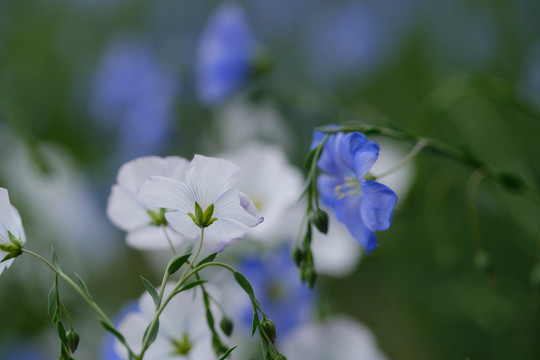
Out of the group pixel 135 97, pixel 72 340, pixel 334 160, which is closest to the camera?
pixel 72 340

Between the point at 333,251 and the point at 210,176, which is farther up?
the point at 210,176

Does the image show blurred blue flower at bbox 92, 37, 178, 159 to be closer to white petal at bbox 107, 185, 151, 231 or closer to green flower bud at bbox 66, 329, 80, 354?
white petal at bbox 107, 185, 151, 231

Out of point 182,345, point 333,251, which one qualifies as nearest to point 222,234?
point 182,345

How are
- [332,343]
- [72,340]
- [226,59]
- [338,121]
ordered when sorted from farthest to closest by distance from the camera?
[226,59] → [338,121] → [332,343] → [72,340]

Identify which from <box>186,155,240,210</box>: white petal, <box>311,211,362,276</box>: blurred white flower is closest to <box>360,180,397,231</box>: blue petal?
<box>186,155,240,210</box>: white petal

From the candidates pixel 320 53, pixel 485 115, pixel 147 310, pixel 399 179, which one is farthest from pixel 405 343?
pixel 320 53

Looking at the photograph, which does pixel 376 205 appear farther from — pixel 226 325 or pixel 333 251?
pixel 333 251

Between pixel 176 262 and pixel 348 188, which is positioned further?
pixel 348 188
